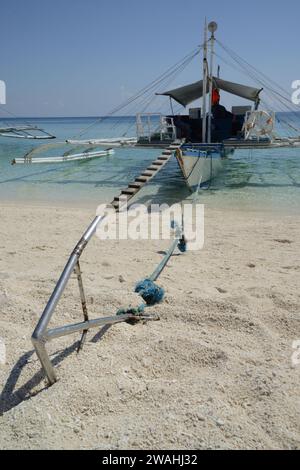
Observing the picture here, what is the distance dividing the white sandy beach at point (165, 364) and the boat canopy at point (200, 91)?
31.5 ft

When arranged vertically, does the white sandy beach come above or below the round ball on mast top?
below

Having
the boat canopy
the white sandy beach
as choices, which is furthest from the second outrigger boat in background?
the white sandy beach

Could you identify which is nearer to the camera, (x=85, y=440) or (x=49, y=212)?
(x=85, y=440)

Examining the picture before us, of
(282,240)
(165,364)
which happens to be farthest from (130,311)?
(282,240)

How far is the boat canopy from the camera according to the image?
40.8ft

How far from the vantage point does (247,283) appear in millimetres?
3826

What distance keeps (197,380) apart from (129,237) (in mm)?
3737

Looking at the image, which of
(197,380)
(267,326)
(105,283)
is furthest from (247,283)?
(197,380)

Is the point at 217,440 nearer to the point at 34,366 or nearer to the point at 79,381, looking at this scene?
the point at 79,381

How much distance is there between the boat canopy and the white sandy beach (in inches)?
378

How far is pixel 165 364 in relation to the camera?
235cm

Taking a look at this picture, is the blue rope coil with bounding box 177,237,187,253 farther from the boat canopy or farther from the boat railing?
the boat canopy

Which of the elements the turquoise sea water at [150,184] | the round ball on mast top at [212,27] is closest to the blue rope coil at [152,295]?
the turquoise sea water at [150,184]
